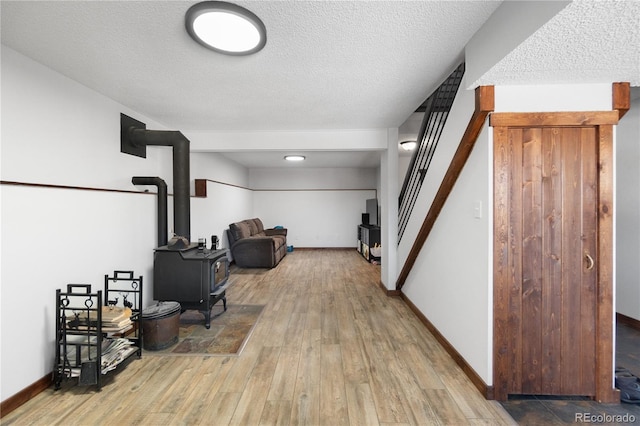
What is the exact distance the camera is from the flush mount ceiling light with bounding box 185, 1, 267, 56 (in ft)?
4.50

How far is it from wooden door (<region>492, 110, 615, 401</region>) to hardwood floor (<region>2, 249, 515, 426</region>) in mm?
443

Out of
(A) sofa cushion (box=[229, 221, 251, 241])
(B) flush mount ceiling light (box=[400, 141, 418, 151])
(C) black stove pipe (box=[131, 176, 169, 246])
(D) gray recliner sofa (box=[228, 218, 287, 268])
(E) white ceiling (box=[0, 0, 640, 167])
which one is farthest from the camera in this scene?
(A) sofa cushion (box=[229, 221, 251, 241])

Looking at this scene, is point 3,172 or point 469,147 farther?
point 469,147

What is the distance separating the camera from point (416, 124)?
4305 millimetres

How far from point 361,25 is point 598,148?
174cm

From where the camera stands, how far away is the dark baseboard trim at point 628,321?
276cm

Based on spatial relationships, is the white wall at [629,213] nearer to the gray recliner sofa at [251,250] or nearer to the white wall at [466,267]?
the white wall at [466,267]

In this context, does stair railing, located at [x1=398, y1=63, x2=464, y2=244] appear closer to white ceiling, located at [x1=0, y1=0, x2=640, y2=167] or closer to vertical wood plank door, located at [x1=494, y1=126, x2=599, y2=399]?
white ceiling, located at [x1=0, y1=0, x2=640, y2=167]

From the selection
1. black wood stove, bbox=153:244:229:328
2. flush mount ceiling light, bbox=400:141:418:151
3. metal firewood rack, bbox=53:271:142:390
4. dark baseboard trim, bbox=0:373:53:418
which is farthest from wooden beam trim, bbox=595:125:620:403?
dark baseboard trim, bbox=0:373:53:418

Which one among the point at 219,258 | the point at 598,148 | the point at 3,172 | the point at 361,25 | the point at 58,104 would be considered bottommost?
the point at 219,258

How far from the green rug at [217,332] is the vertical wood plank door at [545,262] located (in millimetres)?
2206

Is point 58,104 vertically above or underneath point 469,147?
above

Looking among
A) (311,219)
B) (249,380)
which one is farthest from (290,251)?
(249,380)

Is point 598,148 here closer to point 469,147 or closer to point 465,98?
point 469,147
